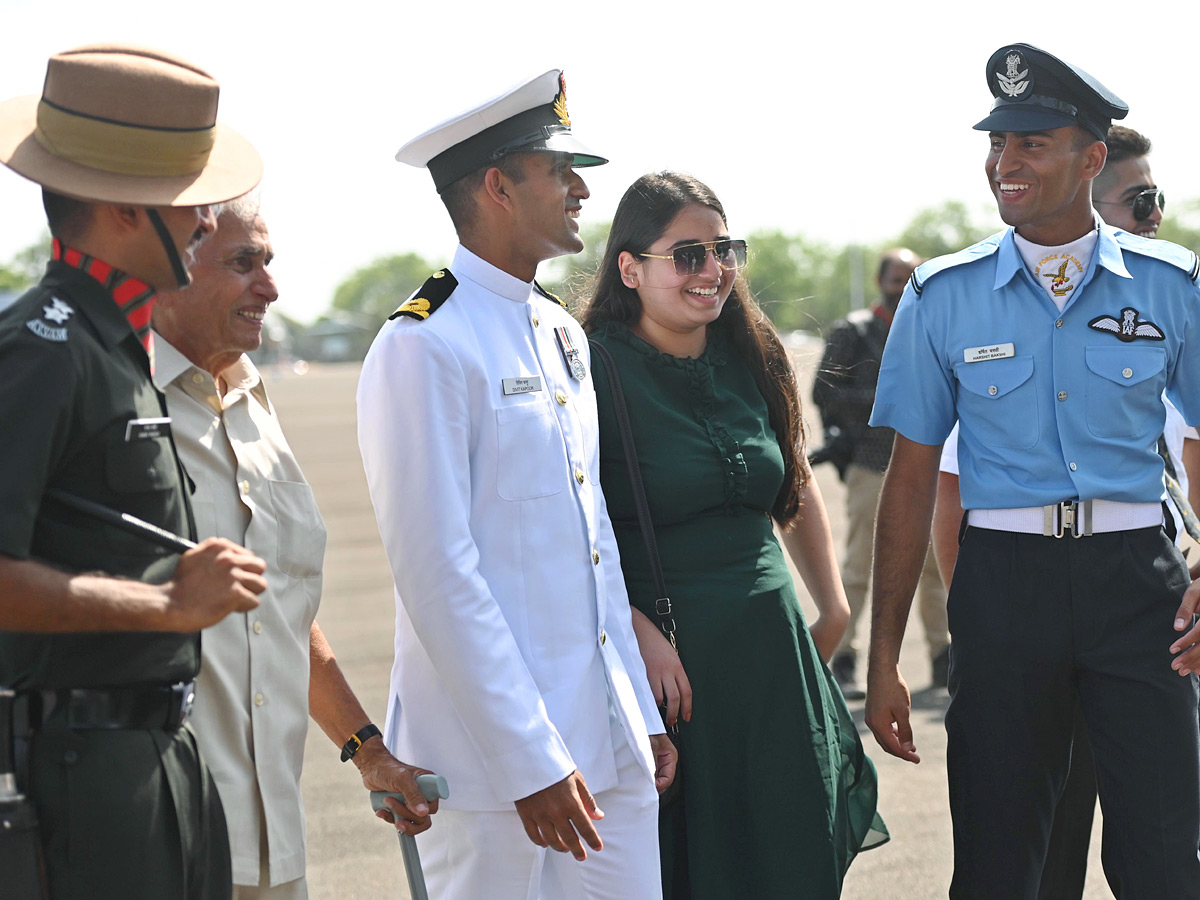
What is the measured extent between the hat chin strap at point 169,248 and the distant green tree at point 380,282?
17085 cm

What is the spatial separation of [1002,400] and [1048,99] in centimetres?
78

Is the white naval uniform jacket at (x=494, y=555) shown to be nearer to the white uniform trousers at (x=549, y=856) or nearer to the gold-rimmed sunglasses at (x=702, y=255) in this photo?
the white uniform trousers at (x=549, y=856)

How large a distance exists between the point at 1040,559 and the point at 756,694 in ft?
2.58

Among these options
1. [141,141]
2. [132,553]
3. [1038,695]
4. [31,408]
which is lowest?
[1038,695]

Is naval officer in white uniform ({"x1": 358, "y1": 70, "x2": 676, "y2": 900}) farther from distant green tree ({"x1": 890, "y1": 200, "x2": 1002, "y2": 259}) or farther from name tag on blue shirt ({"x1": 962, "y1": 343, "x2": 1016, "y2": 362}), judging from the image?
distant green tree ({"x1": 890, "y1": 200, "x2": 1002, "y2": 259})

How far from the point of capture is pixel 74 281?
1.95m

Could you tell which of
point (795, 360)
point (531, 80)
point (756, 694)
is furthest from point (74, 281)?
point (795, 360)

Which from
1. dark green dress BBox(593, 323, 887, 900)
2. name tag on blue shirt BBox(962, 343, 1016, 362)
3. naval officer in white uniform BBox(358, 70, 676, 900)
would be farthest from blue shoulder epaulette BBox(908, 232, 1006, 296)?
naval officer in white uniform BBox(358, 70, 676, 900)

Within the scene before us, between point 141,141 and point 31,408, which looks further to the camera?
point 141,141

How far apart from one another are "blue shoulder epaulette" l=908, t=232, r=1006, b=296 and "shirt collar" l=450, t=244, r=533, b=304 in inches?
46.7

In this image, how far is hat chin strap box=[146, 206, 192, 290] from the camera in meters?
2.01

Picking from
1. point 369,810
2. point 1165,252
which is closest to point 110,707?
point 1165,252

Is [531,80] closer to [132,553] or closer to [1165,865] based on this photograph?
[132,553]

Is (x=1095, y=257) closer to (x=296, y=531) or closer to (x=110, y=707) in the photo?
(x=296, y=531)
